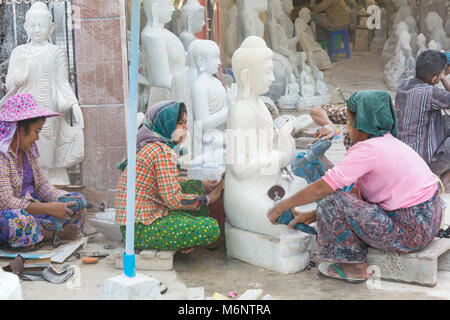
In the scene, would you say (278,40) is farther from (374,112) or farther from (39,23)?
(374,112)

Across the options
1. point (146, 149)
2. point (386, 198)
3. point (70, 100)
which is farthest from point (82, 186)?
point (386, 198)

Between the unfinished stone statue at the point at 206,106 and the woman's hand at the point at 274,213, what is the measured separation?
1.61m

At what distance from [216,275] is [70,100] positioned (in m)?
2.20

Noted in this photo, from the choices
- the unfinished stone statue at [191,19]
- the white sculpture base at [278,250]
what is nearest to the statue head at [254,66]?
the white sculpture base at [278,250]

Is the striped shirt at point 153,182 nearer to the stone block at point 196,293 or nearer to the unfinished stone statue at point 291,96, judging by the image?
the stone block at point 196,293

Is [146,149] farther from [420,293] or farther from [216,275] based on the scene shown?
[420,293]

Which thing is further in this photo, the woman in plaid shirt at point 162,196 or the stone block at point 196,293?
the woman in plaid shirt at point 162,196

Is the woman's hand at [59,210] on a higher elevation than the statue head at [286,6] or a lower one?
lower

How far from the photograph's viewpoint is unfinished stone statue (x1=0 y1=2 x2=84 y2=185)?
18.4ft

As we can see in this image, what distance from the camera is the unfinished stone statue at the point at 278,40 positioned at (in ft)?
39.4

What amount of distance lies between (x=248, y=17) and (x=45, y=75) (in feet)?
21.0

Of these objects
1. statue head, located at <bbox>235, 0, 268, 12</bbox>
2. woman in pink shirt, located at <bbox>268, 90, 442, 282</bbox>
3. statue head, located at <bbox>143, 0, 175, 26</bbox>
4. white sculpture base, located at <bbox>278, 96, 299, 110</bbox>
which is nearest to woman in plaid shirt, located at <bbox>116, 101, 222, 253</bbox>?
woman in pink shirt, located at <bbox>268, 90, 442, 282</bbox>

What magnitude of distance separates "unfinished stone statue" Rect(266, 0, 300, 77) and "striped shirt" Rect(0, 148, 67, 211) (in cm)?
758

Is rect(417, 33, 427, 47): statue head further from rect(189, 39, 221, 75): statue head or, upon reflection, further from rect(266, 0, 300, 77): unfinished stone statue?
rect(189, 39, 221, 75): statue head
